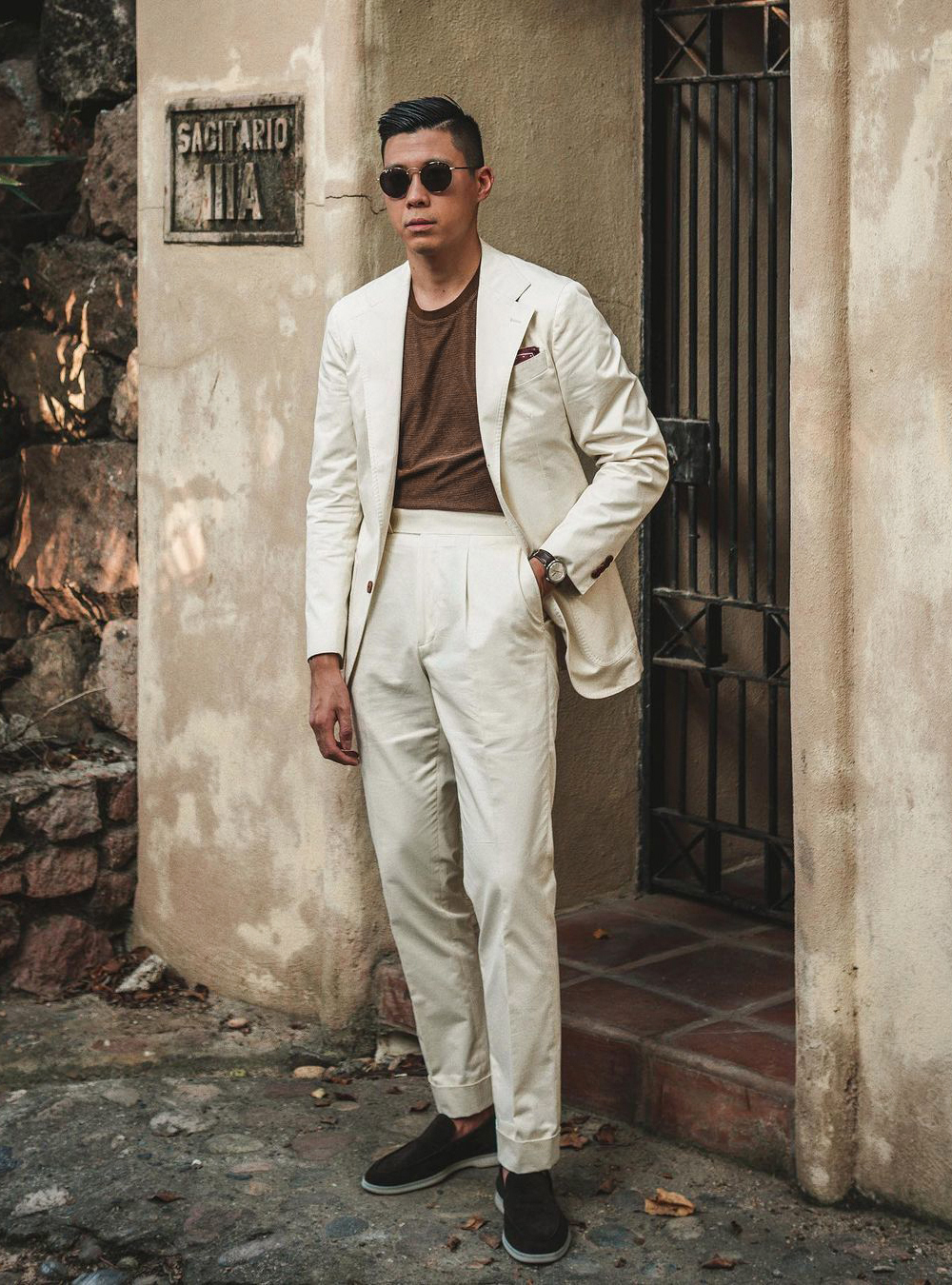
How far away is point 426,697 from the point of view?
3920 millimetres

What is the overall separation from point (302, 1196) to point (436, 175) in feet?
7.55

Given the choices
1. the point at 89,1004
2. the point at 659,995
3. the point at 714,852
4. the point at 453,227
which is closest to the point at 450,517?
the point at 453,227

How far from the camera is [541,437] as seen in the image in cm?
380

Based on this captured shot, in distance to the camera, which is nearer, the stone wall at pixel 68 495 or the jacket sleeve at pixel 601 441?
the jacket sleeve at pixel 601 441

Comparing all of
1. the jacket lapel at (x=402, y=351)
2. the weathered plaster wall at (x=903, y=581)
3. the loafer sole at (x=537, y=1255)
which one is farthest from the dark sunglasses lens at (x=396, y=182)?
the loafer sole at (x=537, y=1255)

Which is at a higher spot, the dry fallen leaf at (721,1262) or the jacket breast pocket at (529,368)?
the jacket breast pocket at (529,368)

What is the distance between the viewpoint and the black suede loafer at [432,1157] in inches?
159

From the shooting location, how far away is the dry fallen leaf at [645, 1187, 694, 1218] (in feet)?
12.8

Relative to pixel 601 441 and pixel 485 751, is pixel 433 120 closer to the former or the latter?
pixel 601 441

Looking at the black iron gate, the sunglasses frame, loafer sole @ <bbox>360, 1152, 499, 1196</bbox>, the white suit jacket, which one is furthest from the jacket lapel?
loafer sole @ <bbox>360, 1152, 499, 1196</bbox>

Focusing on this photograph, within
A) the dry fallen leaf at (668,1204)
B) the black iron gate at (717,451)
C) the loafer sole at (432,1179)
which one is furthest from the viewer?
the black iron gate at (717,451)

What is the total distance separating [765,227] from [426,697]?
94.0 inches

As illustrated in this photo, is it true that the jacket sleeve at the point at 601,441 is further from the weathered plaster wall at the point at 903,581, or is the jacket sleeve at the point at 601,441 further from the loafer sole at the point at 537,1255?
the loafer sole at the point at 537,1255

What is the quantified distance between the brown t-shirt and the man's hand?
399 mm
